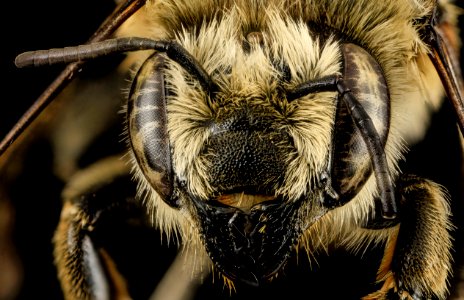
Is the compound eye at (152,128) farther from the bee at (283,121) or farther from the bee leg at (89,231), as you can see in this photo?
the bee leg at (89,231)

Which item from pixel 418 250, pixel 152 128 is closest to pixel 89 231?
pixel 152 128

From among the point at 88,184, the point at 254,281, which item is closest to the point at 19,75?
the point at 88,184

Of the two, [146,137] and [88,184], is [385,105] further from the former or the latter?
[88,184]

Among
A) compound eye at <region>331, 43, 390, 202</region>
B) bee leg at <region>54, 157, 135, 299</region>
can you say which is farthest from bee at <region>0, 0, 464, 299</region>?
bee leg at <region>54, 157, 135, 299</region>

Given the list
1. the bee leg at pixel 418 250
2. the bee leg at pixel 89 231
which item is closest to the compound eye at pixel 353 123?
the bee leg at pixel 418 250

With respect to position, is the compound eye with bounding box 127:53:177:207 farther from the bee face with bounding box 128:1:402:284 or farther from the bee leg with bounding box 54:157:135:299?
the bee leg with bounding box 54:157:135:299

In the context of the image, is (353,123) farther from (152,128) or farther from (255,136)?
(152,128)
